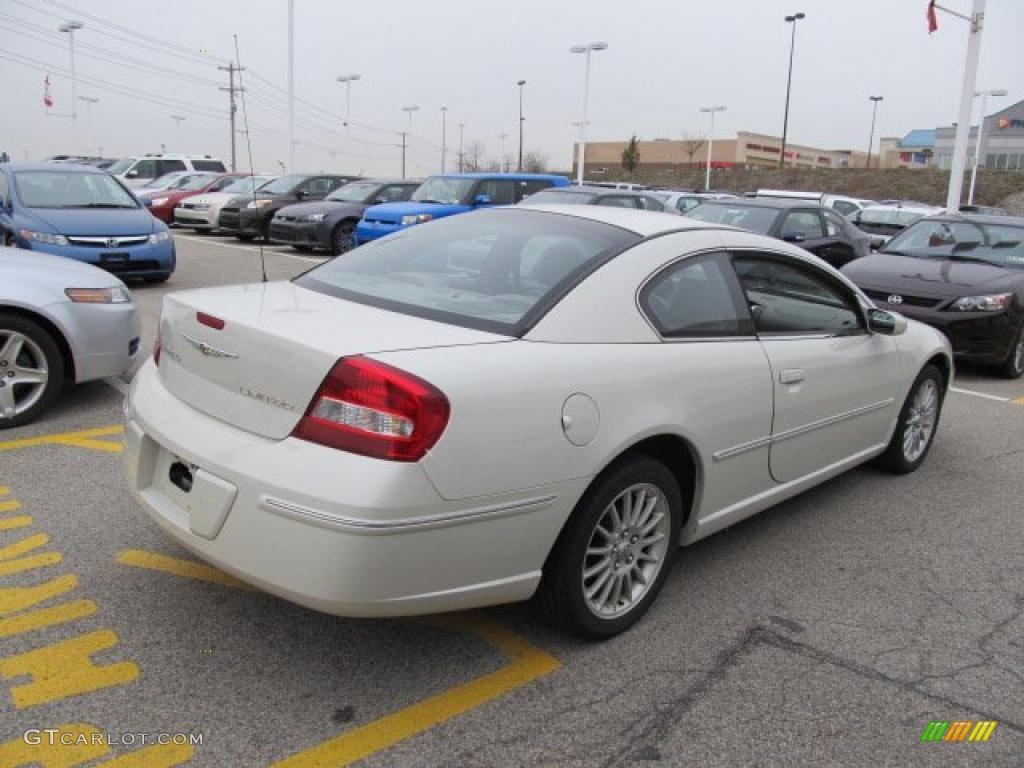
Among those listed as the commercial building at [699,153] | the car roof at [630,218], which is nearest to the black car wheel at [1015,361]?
the car roof at [630,218]

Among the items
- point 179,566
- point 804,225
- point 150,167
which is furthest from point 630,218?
point 150,167

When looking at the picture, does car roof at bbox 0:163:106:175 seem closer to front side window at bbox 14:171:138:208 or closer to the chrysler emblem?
front side window at bbox 14:171:138:208

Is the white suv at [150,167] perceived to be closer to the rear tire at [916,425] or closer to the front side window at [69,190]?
the front side window at [69,190]

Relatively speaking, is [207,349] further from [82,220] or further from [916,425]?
[82,220]

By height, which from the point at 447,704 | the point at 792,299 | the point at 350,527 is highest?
the point at 792,299

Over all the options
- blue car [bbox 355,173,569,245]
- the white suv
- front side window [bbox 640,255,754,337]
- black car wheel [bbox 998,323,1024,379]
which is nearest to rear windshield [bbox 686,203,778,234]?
blue car [bbox 355,173,569,245]

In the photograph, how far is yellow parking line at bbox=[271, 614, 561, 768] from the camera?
2430mm

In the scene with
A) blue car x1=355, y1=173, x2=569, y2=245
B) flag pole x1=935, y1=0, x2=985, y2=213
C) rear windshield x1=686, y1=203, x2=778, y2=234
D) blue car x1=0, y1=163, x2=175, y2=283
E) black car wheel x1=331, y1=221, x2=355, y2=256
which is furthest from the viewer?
flag pole x1=935, y1=0, x2=985, y2=213

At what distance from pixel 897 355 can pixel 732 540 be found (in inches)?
59.5

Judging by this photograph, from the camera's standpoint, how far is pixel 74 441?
5.05 m

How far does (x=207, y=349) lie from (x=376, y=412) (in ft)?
2.66

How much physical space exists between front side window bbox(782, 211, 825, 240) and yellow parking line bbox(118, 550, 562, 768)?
9.65 meters

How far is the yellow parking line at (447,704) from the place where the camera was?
7.97 feet

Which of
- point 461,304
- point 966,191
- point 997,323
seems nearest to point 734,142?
point 966,191
